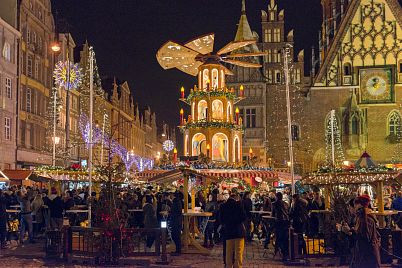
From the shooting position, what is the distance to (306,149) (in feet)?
177

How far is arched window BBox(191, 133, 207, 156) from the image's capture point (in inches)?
1245

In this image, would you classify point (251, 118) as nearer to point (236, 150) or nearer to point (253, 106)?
point (253, 106)

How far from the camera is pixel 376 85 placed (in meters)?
52.4

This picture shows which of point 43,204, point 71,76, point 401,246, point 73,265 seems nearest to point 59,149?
point 71,76

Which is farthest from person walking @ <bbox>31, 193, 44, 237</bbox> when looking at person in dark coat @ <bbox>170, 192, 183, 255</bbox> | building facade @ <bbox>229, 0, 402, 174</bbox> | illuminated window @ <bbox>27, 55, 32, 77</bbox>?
building facade @ <bbox>229, 0, 402, 174</bbox>

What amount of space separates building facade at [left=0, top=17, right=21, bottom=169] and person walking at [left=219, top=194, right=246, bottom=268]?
29725 mm

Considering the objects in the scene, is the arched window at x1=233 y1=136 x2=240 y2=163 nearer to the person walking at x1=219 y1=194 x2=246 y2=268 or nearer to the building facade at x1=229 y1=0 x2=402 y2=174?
the building facade at x1=229 y1=0 x2=402 y2=174

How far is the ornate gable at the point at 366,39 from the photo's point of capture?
170ft

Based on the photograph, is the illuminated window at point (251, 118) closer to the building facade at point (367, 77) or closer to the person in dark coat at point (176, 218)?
the building facade at point (367, 77)

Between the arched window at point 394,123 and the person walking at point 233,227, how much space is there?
139 feet

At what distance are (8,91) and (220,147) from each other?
17694 millimetres

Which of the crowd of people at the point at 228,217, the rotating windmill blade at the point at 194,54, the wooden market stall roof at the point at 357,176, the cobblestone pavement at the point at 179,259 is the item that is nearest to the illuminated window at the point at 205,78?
the rotating windmill blade at the point at 194,54

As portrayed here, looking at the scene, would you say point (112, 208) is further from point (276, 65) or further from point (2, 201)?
point (276, 65)

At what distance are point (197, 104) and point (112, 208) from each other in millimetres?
17681
